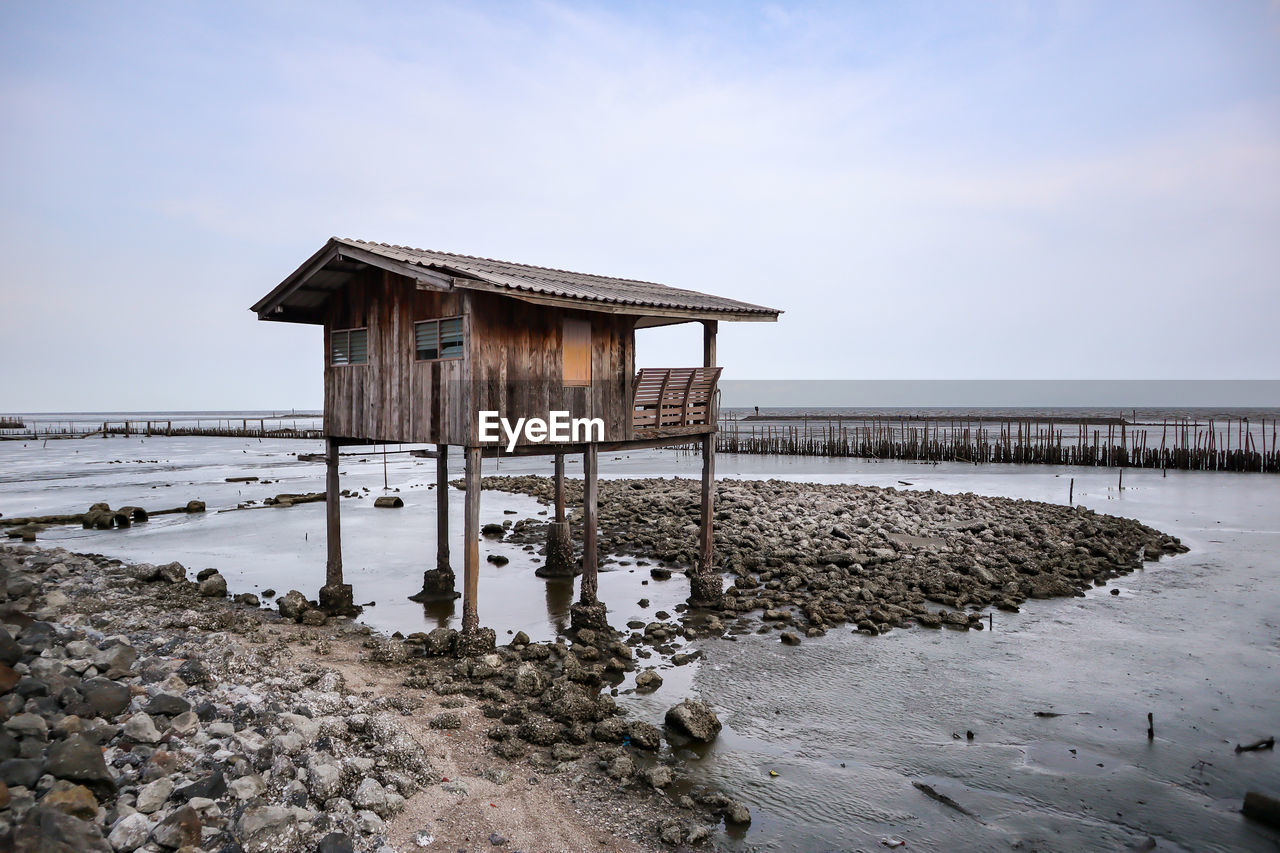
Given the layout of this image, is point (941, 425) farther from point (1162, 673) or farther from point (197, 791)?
point (197, 791)

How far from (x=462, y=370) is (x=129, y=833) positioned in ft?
24.1

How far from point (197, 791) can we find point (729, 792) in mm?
5308

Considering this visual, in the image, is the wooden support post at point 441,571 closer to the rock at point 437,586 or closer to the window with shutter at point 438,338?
the rock at point 437,586

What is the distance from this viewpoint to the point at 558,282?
1343 centimetres

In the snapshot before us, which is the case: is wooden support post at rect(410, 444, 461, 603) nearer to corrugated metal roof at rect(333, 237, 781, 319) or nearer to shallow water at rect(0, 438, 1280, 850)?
shallow water at rect(0, 438, 1280, 850)

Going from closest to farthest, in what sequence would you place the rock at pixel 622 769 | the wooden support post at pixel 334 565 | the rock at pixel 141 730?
the rock at pixel 141 730 < the rock at pixel 622 769 < the wooden support post at pixel 334 565

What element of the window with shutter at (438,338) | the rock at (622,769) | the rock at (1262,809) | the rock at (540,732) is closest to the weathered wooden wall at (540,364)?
the window with shutter at (438,338)

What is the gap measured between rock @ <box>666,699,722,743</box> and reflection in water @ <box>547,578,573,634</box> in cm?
468

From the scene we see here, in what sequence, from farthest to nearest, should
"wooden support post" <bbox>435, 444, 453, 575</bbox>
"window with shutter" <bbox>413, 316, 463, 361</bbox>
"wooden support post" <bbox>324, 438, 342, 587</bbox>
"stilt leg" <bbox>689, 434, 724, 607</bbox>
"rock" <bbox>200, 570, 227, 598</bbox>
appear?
"wooden support post" <bbox>435, 444, 453, 575</bbox>, "stilt leg" <bbox>689, 434, 724, 607</bbox>, "rock" <bbox>200, 570, 227, 598</bbox>, "wooden support post" <bbox>324, 438, 342, 587</bbox>, "window with shutter" <bbox>413, 316, 463, 361</bbox>

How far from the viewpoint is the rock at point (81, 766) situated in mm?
6230

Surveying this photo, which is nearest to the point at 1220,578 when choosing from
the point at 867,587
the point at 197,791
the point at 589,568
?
the point at 867,587

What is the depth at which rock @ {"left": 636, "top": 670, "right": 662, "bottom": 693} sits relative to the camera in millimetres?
10734

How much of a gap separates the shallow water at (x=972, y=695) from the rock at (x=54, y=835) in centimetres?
560

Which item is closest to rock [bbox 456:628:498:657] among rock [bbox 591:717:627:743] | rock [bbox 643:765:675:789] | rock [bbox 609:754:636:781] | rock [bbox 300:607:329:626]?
rock [bbox 591:717:627:743]
